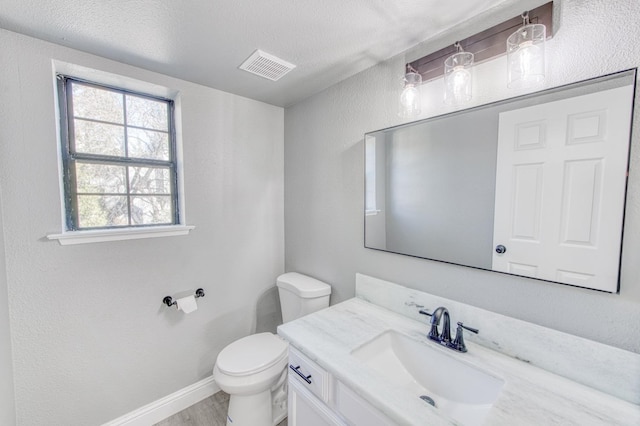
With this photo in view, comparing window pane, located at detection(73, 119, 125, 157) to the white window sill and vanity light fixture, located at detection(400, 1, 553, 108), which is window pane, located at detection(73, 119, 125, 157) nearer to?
the white window sill

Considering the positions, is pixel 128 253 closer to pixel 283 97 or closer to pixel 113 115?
pixel 113 115

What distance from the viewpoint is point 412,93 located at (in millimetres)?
1267

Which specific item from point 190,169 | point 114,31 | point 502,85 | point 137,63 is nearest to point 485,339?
point 502,85

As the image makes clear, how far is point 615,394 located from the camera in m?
0.79

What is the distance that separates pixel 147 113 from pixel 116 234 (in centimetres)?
83

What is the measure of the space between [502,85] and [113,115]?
2112 mm

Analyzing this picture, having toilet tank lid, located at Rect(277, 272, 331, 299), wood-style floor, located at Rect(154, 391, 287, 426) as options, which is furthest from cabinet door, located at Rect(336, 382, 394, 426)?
wood-style floor, located at Rect(154, 391, 287, 426)

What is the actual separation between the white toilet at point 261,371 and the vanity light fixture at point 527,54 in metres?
1.52

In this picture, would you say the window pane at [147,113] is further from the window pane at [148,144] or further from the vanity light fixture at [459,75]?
the vanity light fixture at [459,75]

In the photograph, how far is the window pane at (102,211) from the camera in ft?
4.74

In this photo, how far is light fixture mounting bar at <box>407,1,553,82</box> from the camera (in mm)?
922

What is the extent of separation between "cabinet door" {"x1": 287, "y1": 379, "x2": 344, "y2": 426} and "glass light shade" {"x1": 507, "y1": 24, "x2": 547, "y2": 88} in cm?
148

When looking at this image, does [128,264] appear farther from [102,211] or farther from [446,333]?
[446,333]

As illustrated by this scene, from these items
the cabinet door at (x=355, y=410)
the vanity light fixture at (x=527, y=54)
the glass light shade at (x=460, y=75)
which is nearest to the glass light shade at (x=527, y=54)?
the vanity light fixture at (x=527, y=54)
